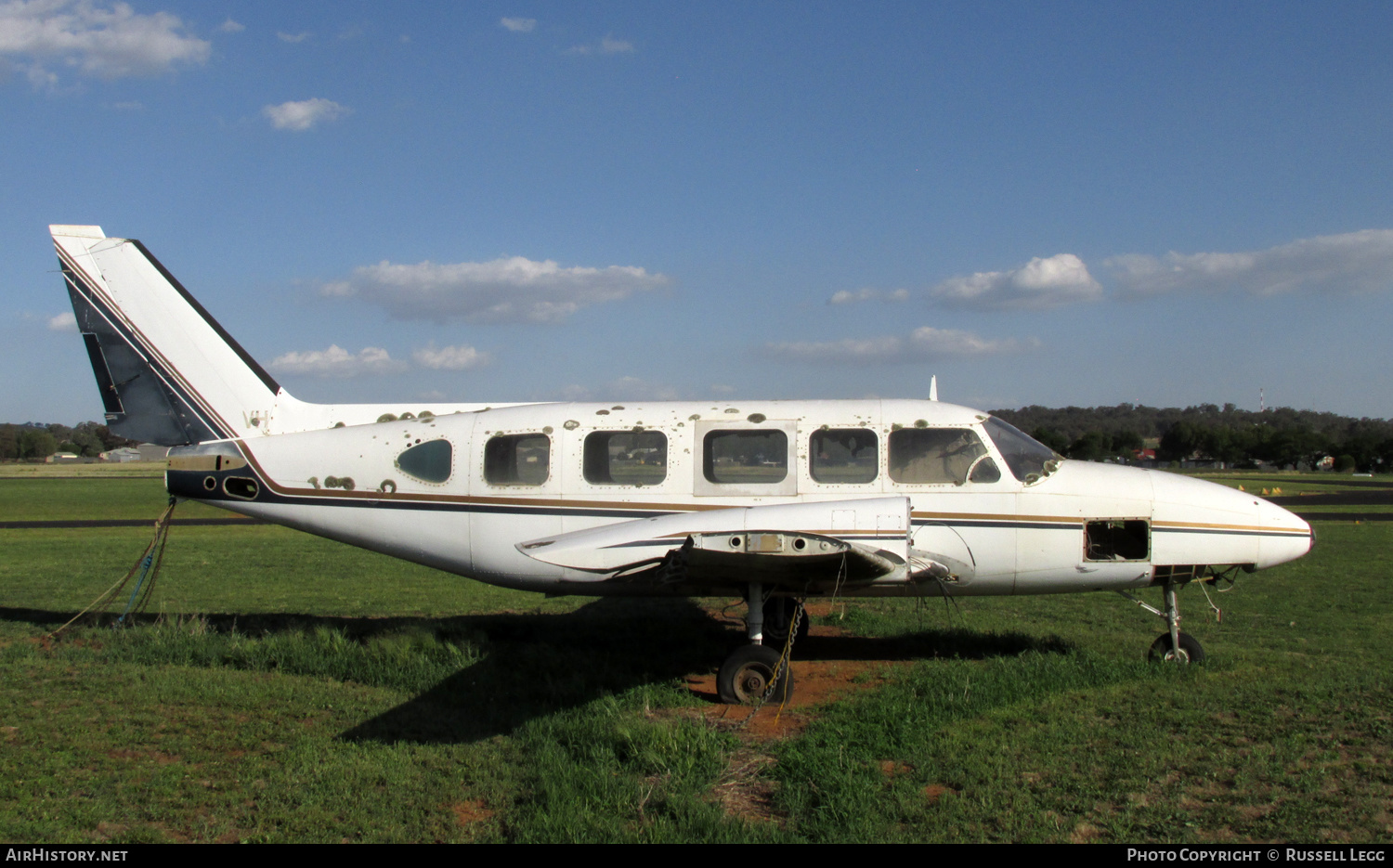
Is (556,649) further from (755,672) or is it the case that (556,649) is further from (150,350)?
(150,350)

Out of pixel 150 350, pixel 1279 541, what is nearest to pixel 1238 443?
pixel 1279 541

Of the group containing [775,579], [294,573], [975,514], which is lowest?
[294,573]

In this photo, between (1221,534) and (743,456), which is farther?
(743,456)

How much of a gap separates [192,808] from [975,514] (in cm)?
716

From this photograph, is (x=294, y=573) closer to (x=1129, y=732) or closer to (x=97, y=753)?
(x=97, y=753)

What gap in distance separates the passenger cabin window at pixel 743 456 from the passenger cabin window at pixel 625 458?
19.7 inches

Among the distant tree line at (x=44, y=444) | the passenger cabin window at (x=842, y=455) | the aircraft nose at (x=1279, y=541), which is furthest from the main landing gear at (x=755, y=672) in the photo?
the distant tree line at (x=44, y=444)

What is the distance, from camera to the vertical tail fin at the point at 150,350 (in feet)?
35.7

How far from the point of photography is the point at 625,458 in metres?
9.57

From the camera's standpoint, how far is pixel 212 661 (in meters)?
9.80

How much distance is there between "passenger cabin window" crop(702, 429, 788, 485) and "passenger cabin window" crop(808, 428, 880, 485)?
33 cm

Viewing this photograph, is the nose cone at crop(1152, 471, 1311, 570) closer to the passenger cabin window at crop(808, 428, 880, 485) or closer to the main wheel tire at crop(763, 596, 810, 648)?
the passenger cabin window at crop(808, 428, 880, 485)

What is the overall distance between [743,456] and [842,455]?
41.0 inches
